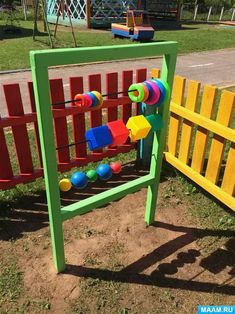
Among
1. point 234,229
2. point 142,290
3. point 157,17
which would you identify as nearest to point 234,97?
point 234,229

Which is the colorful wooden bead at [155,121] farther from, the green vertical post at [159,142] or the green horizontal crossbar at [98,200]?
the green horizontal crossbar at [98,200]

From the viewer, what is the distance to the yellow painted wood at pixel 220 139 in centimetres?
309

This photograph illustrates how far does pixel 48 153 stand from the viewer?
219cm

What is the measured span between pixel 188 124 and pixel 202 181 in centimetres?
72

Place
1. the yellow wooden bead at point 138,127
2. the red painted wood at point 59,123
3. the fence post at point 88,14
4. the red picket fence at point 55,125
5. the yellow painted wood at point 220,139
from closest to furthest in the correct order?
the yellow wooden bead at point 138,127 → the yellow painted wood at point 220,139 → the red picket fence at point 55,125 → the red painted wood at point 59,123 → the fence post at point 88,14

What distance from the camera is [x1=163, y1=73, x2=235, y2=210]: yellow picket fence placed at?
319cm

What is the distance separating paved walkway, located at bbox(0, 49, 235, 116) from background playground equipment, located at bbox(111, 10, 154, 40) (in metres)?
2.83

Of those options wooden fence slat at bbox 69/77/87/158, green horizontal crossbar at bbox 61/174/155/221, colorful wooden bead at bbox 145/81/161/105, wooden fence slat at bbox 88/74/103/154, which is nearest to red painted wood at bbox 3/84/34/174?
wooden fence slat at bbox 69/77/87/158

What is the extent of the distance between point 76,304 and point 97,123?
2.36 m

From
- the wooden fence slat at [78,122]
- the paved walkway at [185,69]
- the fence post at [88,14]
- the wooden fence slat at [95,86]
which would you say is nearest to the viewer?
the wooden fence slat at [78,122]

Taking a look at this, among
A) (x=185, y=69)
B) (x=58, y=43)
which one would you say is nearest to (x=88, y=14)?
(x=58, y=43)

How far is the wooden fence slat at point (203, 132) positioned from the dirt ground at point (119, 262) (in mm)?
585

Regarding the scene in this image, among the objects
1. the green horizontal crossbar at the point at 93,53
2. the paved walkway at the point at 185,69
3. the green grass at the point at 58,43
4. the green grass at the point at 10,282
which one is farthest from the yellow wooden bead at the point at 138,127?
the green grass at the point at 58,43

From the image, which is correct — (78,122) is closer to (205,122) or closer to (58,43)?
(205,122)
